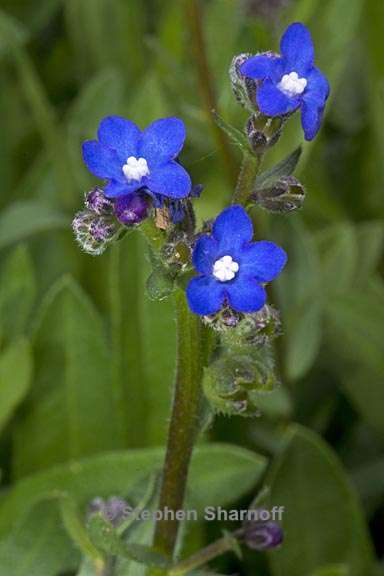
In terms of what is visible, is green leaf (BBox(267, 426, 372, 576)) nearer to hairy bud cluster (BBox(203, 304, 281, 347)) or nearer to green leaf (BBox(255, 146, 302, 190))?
hairy bud cluster (BBox(203, 304, 281, 347))

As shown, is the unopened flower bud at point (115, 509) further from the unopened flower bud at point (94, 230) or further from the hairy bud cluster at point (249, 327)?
the unopened flower bud at point (94, 230)

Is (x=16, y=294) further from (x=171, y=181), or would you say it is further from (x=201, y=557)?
(x=171, y=181)

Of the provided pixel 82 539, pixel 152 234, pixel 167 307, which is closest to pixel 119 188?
pixel 152 234

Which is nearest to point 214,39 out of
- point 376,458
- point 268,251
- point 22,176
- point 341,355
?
point 22,176

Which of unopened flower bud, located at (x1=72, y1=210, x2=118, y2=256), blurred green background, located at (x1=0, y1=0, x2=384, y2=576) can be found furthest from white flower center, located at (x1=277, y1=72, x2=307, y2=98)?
blurred green background, located at (x1=0, y1=0, x2=384, y2=576)

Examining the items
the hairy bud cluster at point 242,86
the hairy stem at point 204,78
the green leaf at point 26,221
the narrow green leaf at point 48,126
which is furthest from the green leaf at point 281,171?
the narrow green leaf at point 48,126

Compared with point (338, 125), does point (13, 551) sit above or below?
below

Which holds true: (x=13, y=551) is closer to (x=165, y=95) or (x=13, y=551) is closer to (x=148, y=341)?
(x=148, y=341)
